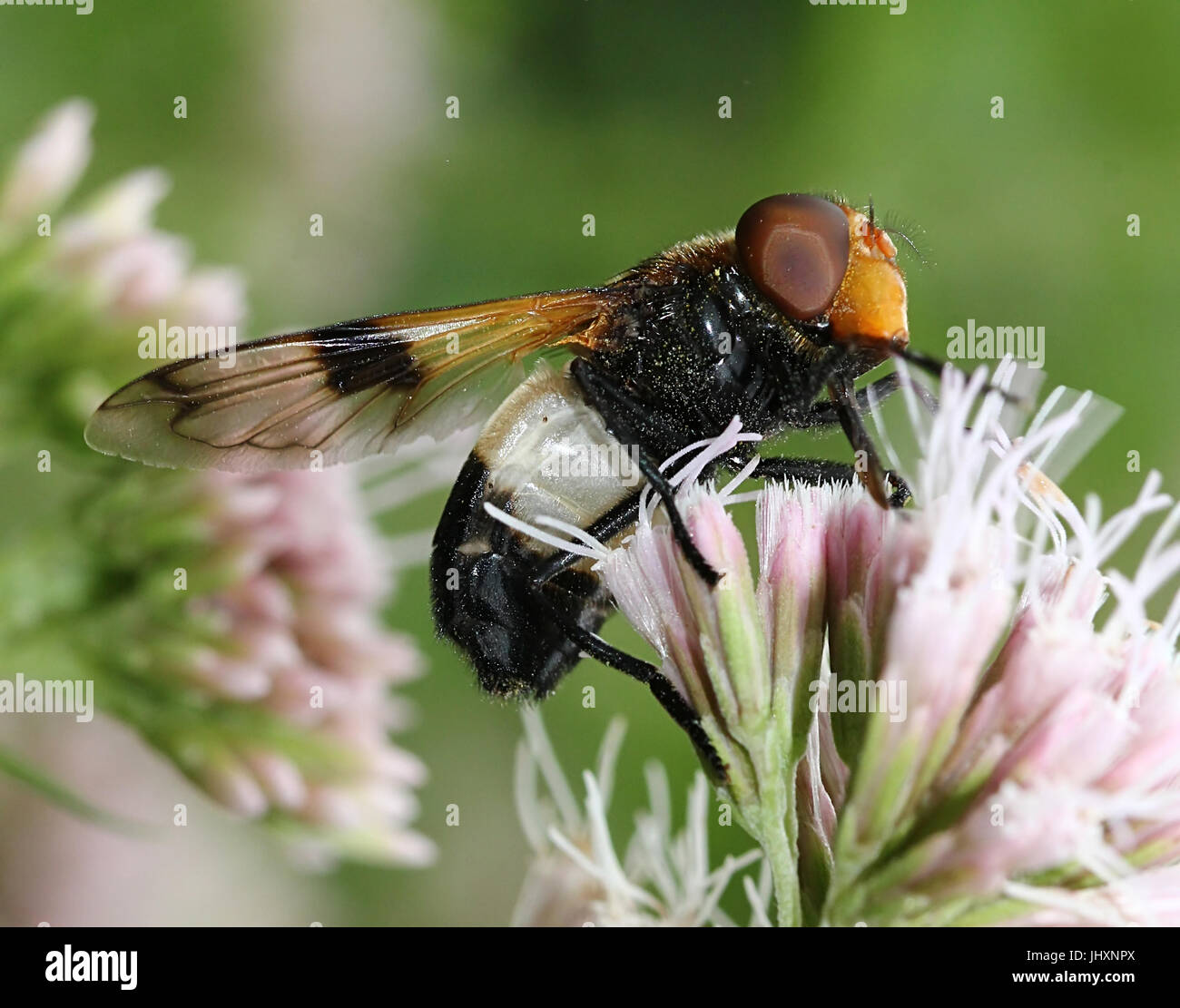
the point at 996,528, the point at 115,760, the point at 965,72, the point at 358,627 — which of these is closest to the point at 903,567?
the point at 996,528

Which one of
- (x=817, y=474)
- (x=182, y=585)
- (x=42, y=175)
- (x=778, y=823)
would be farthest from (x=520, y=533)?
(x=42, y=175)

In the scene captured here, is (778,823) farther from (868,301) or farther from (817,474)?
(868,301)

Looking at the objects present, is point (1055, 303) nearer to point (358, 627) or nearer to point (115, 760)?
point (358, 627)

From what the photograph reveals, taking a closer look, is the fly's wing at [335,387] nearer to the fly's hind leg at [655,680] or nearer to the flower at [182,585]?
the fly's hind leg at [655,680]

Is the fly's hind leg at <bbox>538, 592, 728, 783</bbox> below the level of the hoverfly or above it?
below

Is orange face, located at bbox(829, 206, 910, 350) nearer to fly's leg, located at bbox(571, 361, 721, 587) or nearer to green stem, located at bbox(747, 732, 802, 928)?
fly's leg, located at bbox(571, 361, 721, 587)

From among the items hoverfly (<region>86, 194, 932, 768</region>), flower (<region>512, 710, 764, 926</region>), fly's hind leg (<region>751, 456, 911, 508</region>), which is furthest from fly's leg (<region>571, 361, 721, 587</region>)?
flower (<region>512, 710, 764, 926</region>)

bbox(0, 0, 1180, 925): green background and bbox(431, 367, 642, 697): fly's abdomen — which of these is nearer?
bbox(431, 367, 642, 697): fly's abdomen
